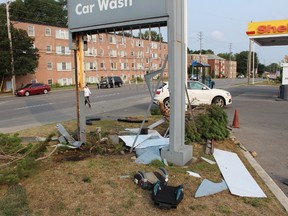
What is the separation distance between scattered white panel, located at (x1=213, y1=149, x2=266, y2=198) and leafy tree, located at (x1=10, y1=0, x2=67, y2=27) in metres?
70.5

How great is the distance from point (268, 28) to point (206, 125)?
52.0 ft

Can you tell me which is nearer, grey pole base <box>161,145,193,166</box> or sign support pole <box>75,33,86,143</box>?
grey pole base <box>161,145,193,166</box>

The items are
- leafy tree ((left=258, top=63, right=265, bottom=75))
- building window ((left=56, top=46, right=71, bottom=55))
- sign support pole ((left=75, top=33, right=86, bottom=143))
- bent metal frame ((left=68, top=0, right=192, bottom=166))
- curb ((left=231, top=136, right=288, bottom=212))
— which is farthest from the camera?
leafy tree ((left=258, top=63, right=265, bottom=75))

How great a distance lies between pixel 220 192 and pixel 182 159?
1077 mm

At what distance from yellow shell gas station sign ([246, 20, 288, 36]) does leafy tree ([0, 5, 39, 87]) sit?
2841 centimetres

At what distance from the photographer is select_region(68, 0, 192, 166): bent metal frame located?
5445 mm

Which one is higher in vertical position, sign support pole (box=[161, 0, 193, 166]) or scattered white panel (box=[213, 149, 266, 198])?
sign support pole (box=[161, 0, 193, 166])

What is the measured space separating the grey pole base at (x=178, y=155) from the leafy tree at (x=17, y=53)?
A: 35371mm

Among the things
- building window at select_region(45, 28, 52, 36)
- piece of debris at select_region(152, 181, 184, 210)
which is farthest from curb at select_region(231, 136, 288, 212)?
building window at select_region(45, 28, 52, 36)

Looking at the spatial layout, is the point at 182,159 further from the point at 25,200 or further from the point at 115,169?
the point at 25,200

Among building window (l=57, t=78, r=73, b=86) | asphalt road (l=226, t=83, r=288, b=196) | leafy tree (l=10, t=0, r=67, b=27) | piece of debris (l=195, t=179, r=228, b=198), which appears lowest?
asphalt road (l=226, t=83, r=288, b=196)

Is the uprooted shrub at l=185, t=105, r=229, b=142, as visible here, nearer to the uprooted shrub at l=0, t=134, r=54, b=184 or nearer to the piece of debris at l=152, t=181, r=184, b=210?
the piece of debris at l=152, t=181, r=184, b=210

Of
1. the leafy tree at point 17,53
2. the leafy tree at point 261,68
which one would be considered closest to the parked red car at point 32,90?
the leafy tree at point 17,53

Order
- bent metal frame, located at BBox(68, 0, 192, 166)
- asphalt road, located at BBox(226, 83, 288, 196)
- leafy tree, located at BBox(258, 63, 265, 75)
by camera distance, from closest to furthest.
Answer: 1. bent metal frame, located at BBox(68, 0, 192, 166)
2. asphalt road, located at BBox(226, 83, 288, 196)
3. leafy tree, located at BBox(258, 63, 265, 75)
